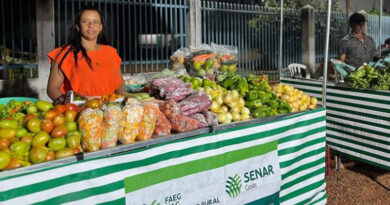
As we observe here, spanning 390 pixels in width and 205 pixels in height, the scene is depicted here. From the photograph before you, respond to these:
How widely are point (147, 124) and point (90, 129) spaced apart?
1.24ft

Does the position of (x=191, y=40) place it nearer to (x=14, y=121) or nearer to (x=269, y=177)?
(x=269, y=177)

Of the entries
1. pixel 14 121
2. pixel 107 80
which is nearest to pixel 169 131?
pixel 14 121

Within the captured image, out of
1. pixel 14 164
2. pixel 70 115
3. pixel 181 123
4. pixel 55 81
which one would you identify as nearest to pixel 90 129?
pixel 70 115

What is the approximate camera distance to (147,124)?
253 cm

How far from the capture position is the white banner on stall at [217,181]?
2.43 metres

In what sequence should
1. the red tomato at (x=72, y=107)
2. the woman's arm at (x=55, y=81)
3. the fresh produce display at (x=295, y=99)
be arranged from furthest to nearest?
1. the fresh produce display at (x=295, y=99)
2. the woman's arm at (x=55, y=81)
3. the red tomato at (x=72, y=107)

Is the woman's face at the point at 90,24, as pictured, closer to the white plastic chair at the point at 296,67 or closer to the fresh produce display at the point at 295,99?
the fresh produce display at the point at 295,99

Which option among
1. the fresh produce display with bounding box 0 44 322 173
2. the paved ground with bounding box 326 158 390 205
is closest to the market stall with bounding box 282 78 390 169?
the paved ground with bounding box 326 158 390 205

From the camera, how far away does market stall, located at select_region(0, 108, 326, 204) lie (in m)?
2.04

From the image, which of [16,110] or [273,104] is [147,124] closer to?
[16,110]

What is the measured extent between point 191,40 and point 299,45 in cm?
490

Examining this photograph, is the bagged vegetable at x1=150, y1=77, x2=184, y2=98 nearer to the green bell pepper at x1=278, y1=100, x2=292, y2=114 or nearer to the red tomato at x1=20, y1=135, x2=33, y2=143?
the green bell pepper at x1=278, y1=100, x2=292, y2=114

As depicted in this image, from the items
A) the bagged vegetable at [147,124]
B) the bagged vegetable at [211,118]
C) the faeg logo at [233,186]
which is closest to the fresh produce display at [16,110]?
the bagged vegetable at [147,124]

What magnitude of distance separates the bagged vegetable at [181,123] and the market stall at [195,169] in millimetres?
57
